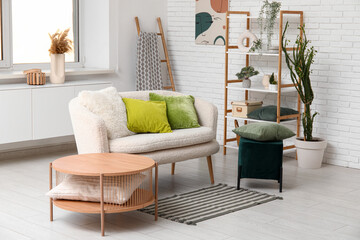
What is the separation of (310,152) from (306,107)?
17.6 inches

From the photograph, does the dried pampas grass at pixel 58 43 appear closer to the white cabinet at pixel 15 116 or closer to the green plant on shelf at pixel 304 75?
the white cabinet at pixel 15 116

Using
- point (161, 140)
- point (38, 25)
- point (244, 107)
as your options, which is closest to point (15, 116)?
point (38, 25)

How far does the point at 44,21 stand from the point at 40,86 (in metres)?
1.05

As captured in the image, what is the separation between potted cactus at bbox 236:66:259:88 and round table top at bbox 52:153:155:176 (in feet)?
7.33

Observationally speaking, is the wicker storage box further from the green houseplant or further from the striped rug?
the striped rug

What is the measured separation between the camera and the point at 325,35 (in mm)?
5785

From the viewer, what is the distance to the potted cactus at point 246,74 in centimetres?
604

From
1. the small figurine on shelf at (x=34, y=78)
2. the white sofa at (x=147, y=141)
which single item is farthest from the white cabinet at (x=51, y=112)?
the white sofa at (x=147, y=141)

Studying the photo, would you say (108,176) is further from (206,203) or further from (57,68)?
(57,68)

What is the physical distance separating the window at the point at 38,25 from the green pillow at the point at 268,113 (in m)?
2.37

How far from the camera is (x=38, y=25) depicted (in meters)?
6.46

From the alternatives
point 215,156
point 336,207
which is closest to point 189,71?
point 215,156

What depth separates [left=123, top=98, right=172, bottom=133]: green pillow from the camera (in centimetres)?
475

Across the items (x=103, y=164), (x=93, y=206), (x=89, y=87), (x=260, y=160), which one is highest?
(x=89, y=87)
